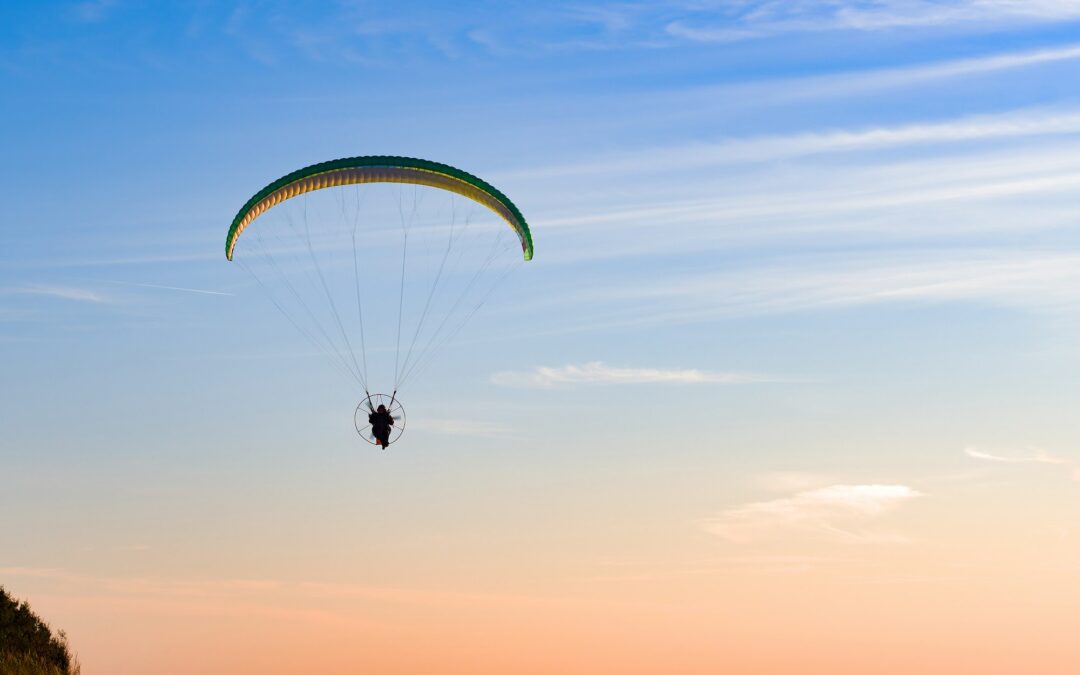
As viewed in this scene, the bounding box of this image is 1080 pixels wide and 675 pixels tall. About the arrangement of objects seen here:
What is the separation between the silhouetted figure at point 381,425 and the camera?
56.6 m

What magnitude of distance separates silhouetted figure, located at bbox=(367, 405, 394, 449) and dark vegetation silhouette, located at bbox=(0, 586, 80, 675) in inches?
508

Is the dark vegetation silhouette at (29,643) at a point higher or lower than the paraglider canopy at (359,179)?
lower

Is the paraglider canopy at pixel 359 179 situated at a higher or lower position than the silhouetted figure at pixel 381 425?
higher

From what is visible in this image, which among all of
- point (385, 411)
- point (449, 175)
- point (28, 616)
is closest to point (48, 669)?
point (28, 616)

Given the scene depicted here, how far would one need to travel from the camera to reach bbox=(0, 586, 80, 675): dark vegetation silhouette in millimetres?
53219

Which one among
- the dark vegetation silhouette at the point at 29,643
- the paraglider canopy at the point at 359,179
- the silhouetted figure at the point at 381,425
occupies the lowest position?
the dark vegetation silhouette at the point at 29,643

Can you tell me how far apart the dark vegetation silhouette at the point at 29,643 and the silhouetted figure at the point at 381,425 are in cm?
1290

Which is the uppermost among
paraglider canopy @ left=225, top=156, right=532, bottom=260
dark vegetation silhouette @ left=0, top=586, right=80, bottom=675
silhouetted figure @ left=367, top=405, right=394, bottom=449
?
paraglider canopy @ left=225, top=156, right=532, bottom=260

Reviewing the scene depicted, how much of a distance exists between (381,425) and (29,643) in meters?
14.5

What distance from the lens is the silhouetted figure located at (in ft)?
186

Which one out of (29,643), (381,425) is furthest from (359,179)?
(29,643)

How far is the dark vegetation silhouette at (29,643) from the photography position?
53219mm

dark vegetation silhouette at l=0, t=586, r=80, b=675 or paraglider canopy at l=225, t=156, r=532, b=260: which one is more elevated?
paraglider canopy at l=225, t=156, r=532, b=260

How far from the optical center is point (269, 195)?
57188 millimetres
